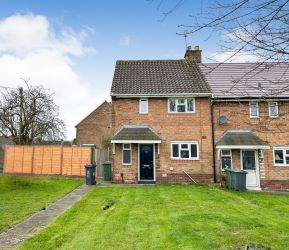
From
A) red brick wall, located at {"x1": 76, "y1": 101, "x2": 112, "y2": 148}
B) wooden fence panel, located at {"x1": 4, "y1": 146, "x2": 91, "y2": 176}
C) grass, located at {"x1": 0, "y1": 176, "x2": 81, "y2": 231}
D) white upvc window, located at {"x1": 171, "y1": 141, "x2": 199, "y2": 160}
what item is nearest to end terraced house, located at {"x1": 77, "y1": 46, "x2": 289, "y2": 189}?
white upvc window, located at {"x1": 171, "y1": 141, "x2": 199, "y2": 160}

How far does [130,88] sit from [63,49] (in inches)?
341

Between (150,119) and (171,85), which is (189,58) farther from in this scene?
(150,119)

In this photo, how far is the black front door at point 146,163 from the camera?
19641 millimetres

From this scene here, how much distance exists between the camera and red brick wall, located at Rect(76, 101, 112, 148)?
124 ft

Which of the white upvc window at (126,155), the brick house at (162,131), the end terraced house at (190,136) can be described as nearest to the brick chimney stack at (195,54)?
the brick house at (162,131)

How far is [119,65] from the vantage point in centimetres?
2366

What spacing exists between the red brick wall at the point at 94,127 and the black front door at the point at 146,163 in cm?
1821

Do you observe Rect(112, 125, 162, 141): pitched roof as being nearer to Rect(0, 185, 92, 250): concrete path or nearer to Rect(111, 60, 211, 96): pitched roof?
Rect(111, 60, 211, 96): pitched roof

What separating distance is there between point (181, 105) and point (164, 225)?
12844mm

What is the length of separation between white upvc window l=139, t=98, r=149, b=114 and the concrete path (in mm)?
8997

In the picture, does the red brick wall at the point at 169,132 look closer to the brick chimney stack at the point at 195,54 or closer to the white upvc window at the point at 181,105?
the white upvc window at the point at 181,105

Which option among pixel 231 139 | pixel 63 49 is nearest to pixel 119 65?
pixel 231 139

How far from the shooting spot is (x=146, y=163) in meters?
19.7

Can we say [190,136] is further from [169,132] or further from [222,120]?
[222,120]
